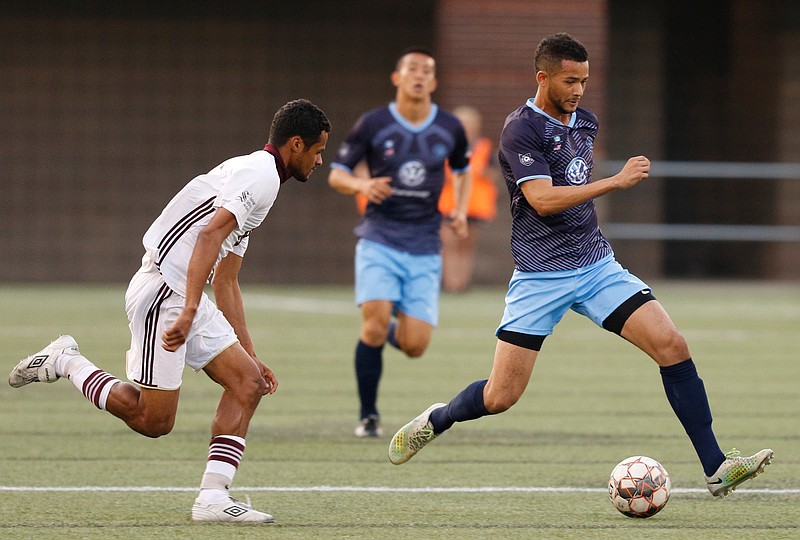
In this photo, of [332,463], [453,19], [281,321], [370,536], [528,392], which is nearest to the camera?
[370,536]

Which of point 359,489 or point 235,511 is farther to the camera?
point 359,489

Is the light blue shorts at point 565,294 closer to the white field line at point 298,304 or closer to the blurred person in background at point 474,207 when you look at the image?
the white field line at point 298,304

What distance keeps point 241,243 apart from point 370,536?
1.39m

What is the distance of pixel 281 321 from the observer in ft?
50.9

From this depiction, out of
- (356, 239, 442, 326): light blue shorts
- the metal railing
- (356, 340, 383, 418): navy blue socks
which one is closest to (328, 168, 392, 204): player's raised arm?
(356, 239, 442, 326): light blue shorts

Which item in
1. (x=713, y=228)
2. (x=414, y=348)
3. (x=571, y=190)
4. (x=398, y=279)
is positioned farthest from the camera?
(x=713, y=228)

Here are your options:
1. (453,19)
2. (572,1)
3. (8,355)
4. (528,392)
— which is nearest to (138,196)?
(453,19)

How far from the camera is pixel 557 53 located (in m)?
6.16

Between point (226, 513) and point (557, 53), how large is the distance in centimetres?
249

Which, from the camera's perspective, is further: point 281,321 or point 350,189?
Result: point 281,321

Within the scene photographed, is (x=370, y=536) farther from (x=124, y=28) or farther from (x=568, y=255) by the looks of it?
(x=124, y=28)

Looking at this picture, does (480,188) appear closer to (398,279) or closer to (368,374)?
(398,279)

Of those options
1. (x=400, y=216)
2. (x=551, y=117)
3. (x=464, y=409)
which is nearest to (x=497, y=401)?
(x=464, y=409)

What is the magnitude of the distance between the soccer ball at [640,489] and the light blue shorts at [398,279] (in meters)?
2.94
